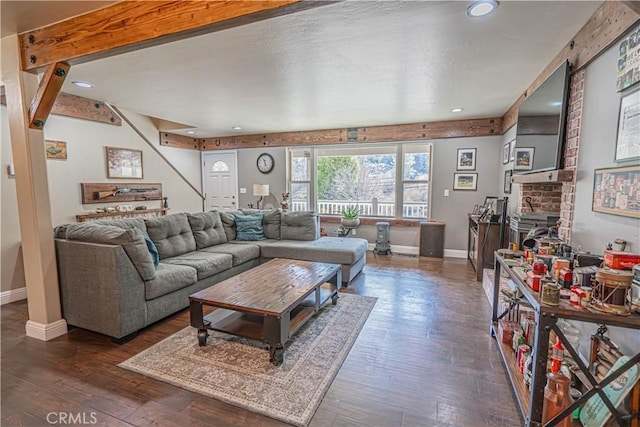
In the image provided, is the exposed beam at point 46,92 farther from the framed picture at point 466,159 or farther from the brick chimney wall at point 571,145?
the framed picture at point 466,159

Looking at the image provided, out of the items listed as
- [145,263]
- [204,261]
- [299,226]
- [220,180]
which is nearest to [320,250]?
[299,226]

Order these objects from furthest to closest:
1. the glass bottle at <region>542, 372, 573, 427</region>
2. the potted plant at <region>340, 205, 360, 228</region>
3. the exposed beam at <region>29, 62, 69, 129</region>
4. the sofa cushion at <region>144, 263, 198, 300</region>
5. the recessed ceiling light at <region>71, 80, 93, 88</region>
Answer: the potted plant at <region>340, 205, 360, 228</region> < the recessed ceiling light at <region>71, 80, 93, 88</region> < the sofa cushion at <region>144, 263, 198, 300</region> < the exposed beam at <region>29, 62, 69, 129</region> < the glass bottle at <region>542, 372, 573, 427</region>

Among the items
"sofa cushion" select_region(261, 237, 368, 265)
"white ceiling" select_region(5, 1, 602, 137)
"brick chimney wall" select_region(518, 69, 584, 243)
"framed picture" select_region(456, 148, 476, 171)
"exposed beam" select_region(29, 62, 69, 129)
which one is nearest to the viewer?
"white ceiling" select_region(5, 1, 602, 137)

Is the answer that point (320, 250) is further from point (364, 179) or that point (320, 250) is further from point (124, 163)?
point (124, 163)

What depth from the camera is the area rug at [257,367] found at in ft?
5.80

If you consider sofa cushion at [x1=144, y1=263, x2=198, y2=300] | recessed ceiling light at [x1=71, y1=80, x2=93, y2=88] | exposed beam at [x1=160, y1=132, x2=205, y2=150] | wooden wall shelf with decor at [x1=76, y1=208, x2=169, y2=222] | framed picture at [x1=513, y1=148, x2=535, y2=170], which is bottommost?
sofa cushion at [x1=144, y1=263, x2=198, y2=300]

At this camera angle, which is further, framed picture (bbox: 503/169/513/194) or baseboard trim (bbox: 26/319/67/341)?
framed picture (bbox: 503/169/513/194)

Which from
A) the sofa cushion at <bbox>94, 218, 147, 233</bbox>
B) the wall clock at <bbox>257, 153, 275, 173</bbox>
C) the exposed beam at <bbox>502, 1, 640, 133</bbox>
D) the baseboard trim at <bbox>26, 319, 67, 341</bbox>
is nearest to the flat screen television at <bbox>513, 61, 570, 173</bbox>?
the exposed beam at <bbox>502, 1, 640, 133</bbox>

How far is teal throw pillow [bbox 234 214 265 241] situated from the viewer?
178 inches

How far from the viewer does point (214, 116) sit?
4.82m

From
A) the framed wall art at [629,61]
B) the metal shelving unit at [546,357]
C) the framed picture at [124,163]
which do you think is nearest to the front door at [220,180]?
the framed picture at [124,163]

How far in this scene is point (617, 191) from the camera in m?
1.61

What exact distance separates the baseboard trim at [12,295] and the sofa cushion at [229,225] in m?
2.40

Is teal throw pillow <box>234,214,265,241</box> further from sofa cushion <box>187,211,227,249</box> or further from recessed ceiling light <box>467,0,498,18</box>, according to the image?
recessed ceiling light <box>467,0,498,18</box>
